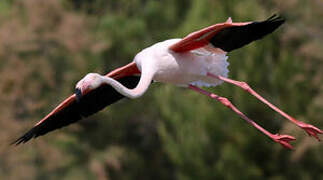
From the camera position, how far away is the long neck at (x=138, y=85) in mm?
7258

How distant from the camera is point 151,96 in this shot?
25391 millimetres

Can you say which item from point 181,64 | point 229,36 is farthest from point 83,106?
point 229,36

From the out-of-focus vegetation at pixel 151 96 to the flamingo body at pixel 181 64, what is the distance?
31.9 feet

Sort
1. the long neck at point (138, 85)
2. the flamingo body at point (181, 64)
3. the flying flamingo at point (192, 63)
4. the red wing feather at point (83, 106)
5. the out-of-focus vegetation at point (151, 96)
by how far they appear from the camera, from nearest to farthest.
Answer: the long neck at point (138, 85)
the flying flamingo at point (192, 63)
the flamingo body at point (181, 64)
the red wing feather at point (83, 106)
the out-of-focus vegetation at point (151, 96)

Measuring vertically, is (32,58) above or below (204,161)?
above

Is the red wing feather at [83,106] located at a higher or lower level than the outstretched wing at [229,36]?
lower

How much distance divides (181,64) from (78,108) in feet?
5.27

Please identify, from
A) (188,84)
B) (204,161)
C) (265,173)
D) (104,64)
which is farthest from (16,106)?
(188,84)

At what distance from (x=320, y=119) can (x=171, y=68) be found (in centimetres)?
1110

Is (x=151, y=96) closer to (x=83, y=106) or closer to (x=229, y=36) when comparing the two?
(x=83, y=106)

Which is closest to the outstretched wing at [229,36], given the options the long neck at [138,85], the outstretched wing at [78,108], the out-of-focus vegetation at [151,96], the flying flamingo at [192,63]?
the flying flamingo at [192,63]

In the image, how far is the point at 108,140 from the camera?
25469 mm

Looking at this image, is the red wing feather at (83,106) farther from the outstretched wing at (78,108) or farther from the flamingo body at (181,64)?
the flamingo body at (181,64)

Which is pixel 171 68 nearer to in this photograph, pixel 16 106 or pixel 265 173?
pixel 265 173
